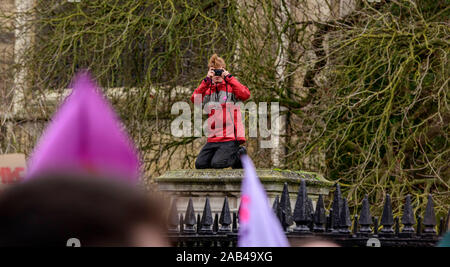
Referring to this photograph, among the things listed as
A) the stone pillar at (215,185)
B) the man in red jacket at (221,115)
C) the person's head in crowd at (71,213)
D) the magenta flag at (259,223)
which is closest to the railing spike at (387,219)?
the stone pillar at (215,185)

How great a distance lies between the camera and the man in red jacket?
6230 millimetres

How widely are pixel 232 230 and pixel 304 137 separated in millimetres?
6228

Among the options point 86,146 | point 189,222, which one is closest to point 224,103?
point 189,222

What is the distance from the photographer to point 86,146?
1.07 metres

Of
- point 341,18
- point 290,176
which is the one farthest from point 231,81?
point 341,18

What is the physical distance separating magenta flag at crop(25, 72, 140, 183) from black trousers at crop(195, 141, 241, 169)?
508cm

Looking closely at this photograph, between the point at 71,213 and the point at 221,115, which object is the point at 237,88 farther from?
the point at 71,213

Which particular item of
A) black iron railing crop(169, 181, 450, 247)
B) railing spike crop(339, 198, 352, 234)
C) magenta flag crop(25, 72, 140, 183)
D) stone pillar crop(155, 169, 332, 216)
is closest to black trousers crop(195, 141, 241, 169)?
stone pillar crop(155, 169, 332, 216)

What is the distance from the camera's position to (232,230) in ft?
12.3

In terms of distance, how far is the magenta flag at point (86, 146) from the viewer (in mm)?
1061

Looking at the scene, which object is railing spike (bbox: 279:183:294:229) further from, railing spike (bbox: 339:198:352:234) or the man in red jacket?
the man in red jacket
